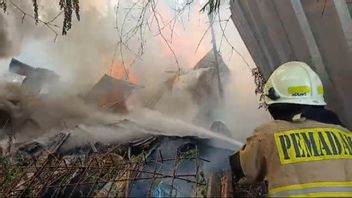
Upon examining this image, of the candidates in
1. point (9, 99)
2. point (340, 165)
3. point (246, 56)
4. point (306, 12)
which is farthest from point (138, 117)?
point (340, 165)

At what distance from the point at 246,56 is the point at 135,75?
2.28 m

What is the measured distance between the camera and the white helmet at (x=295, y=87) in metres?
3.02

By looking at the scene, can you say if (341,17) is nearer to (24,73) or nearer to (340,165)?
(340,165)

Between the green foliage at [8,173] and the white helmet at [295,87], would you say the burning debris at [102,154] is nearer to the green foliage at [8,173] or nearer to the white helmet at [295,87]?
the green foliage at [8,173]

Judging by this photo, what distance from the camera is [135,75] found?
30.5 feet

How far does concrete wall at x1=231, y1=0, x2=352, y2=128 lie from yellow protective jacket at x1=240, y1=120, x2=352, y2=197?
0.83m

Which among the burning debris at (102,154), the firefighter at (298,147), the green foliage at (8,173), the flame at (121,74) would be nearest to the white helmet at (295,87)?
the firefighter at (298,147)

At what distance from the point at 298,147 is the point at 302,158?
0.07 m

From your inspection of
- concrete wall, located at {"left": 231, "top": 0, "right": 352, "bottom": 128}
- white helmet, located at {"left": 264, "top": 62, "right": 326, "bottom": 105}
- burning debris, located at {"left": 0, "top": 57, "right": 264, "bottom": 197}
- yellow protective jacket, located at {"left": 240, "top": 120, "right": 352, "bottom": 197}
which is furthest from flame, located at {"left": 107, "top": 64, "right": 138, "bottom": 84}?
yellow protective jacket, located at {"left": 240, "top": 120, "right": 352, "bottom": 197}

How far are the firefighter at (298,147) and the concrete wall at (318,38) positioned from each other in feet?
1.92

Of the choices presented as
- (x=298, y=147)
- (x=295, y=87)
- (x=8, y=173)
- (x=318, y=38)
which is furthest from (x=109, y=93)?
(x=298, y=147)

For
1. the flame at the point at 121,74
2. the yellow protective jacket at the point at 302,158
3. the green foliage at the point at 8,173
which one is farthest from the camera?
the flame at the point at 121,74

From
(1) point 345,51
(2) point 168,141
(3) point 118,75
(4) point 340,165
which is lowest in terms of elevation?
(4) point 340,165

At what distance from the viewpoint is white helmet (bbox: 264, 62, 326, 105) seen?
3.02 metres
